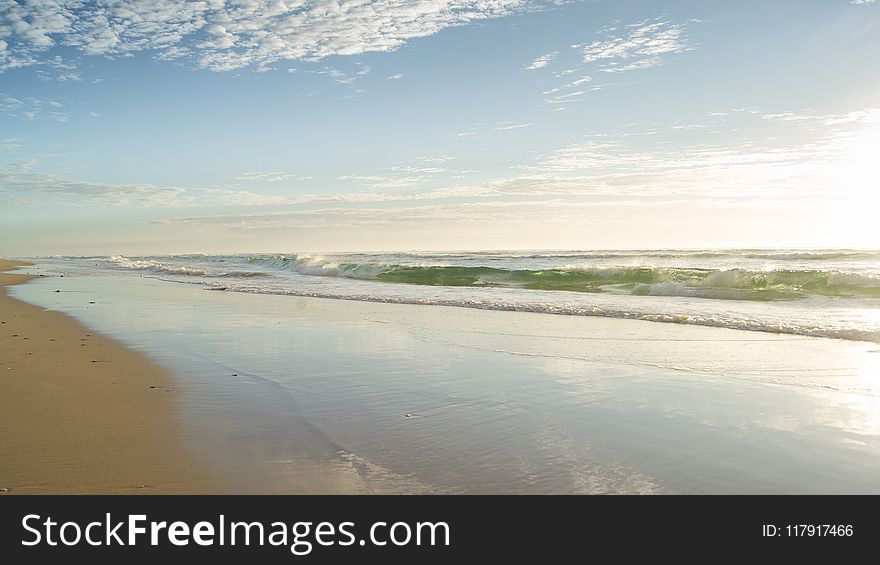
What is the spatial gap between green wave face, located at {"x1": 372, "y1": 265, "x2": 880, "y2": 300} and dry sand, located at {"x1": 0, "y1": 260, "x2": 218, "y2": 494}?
17.5 metres

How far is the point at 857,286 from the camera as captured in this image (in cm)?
1997

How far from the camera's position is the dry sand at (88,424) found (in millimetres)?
3697

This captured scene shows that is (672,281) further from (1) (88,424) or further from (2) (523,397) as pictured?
(1) (88,424)

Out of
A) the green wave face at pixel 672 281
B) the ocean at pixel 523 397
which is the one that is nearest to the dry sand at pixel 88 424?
the ocean at pixel 523 397

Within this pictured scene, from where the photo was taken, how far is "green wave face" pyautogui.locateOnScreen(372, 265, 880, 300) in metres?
19.6

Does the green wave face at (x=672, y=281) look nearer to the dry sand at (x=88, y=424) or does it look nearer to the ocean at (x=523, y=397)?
the ocean at (x=523, y=397)

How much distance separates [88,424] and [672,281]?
80.7 feet

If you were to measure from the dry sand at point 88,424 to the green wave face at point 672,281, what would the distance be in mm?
17541
